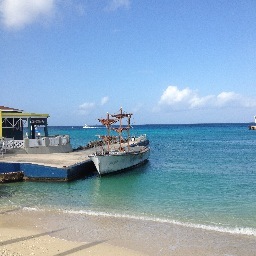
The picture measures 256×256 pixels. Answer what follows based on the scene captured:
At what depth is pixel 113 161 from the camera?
2977cm

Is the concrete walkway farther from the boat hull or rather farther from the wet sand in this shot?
the wet sand

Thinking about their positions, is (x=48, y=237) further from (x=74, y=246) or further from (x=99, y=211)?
(x=99, y=211)

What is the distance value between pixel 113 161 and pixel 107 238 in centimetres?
1644

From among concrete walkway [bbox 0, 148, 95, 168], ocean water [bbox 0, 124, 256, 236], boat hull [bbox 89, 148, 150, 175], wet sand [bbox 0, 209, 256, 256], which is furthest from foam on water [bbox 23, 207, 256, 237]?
boat hull [bbox 89, 148, 150, 175]

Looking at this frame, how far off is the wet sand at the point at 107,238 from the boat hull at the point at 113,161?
12.2 metres

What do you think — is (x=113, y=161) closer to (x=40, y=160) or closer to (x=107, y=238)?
(x=40, y=160)

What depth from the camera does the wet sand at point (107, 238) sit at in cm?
1198

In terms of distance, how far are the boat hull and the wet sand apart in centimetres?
1222

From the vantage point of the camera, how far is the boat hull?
94.1ft

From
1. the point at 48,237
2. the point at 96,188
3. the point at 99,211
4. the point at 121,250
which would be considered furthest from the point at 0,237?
the point at 96,188

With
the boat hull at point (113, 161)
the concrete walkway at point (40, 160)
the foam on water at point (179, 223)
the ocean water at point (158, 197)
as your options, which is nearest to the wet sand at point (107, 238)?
the foam on water at point (179, 223)

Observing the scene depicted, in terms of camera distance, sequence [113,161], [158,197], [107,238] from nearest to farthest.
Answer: [107,238] < [158,197] < [113,161]

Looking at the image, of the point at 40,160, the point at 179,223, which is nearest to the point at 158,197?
the point at 179,223

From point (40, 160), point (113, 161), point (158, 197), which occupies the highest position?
point (40, 160)
